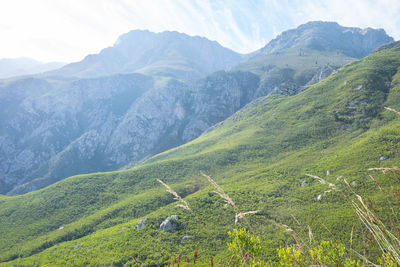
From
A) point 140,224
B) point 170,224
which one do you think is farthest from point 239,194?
point 140,224

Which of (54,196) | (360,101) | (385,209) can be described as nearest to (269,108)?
(360,101)

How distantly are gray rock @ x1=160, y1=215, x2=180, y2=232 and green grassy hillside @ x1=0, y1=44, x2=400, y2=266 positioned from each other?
1.28m

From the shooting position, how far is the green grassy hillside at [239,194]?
124 ft

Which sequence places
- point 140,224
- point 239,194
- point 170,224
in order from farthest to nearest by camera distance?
point 239,194 → point 140,224 → point 170,224

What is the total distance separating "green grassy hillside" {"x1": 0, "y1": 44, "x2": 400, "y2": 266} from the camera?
124 feet

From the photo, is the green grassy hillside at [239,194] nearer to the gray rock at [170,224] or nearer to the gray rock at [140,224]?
the gray rock at [170,224]

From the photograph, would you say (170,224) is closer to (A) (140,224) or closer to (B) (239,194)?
(A) (140,224)

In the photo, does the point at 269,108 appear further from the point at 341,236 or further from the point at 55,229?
the point at 55,229

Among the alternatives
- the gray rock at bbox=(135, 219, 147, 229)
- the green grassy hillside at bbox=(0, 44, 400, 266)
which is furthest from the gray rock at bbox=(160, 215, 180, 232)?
the gray rock at bbox=(135, 219, 147, 229)

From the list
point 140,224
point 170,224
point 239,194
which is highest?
point 140,224

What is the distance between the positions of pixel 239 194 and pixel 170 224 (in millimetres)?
18191

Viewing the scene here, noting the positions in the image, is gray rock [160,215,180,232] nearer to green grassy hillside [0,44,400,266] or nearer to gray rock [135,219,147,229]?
green grassy hillside [0,44,400,266]

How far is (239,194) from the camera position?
170ft

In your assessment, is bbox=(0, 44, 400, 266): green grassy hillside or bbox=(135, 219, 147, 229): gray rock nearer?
bbox=(0, 44, 400, 266): green grassy hillside
